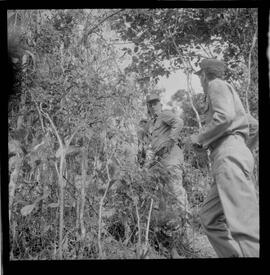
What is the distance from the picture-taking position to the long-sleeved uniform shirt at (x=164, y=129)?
4.66 meters

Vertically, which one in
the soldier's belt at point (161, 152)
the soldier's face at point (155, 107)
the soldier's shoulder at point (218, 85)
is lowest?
the soldier's belt at point (161, 152)

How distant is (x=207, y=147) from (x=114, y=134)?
2.78 ft

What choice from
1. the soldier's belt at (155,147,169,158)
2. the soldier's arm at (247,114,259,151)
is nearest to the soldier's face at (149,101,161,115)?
the soldier's belt at (155,147,169,158)

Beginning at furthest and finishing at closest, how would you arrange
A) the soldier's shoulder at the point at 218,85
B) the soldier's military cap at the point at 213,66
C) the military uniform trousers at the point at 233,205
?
the soldier's military cap at the point at 213,66, the soldier's shoulder at the point at 218,85, the military uniform trousers at the point at 233,205

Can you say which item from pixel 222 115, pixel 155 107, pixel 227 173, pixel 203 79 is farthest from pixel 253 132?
pixel 155 107

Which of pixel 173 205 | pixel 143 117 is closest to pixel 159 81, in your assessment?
pixel 143 117

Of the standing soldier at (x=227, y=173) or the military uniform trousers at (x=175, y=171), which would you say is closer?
the standing soldier at (x=227, y=173)

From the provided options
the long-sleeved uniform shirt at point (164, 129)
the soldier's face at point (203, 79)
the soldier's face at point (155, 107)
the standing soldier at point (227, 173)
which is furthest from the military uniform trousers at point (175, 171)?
the soldier's face at point (203, 79)

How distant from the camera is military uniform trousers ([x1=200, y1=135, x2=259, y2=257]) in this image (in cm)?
435

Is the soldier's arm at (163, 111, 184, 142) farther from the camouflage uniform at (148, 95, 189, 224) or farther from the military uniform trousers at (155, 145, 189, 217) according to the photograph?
the military uniform trousers at (155, 145, 189, 217)

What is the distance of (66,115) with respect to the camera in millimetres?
4668

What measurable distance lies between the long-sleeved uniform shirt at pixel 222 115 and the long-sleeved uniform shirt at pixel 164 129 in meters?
0.23

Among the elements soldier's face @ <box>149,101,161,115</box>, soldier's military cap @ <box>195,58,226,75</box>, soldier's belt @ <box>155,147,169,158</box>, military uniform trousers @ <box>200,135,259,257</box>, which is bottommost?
military uniform trousers @ <box>200,135,259,257</box>

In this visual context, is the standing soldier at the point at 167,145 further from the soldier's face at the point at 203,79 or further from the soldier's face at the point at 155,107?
the soldier's face at the point at 203,79
